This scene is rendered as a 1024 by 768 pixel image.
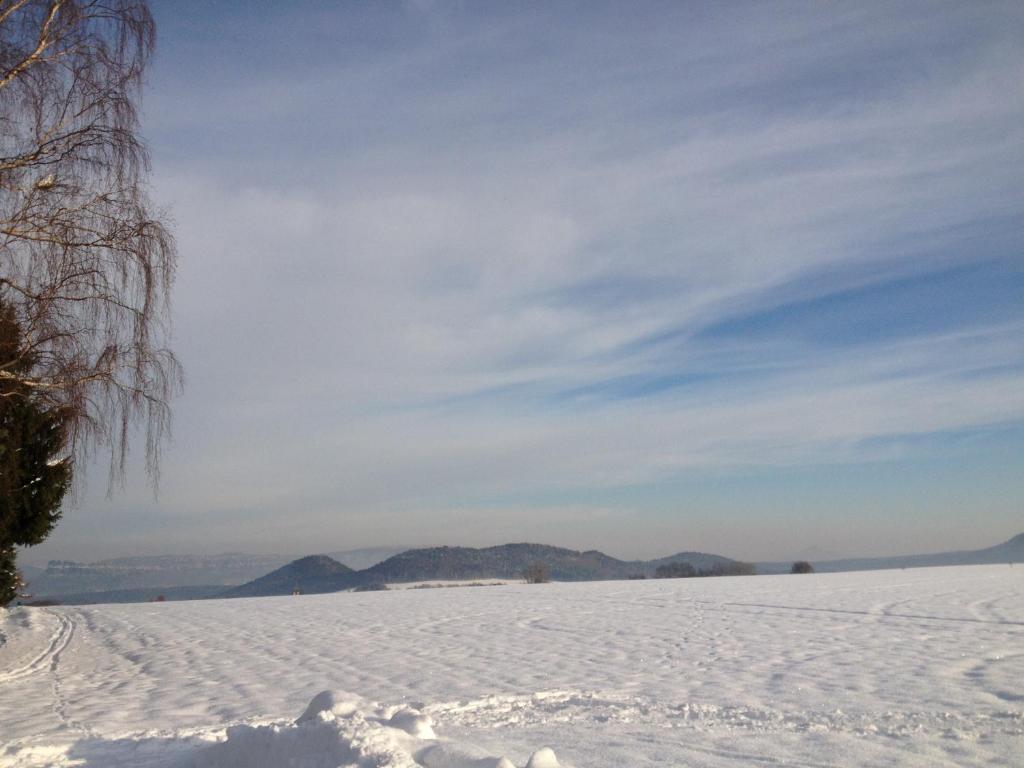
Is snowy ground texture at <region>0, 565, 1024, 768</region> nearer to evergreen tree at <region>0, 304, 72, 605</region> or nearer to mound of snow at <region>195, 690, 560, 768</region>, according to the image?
mound of snow at <region>195, 690, 560, 768</region>

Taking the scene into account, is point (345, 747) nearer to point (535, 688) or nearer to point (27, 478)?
point (535, 688)

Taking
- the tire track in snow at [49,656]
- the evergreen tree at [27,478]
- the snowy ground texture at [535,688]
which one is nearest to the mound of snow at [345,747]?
the snowy ground texture at [535,688]

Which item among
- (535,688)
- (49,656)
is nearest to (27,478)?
(49,656)

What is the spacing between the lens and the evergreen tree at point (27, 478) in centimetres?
1168

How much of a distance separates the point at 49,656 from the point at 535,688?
8.08m

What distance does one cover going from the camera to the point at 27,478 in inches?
513

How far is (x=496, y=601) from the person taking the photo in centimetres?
2025

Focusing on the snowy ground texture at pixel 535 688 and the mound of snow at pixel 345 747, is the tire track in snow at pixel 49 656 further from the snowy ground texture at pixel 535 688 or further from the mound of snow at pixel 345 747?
the mound of snow at pixel 345 747

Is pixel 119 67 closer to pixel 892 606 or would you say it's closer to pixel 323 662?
pixel 323 662

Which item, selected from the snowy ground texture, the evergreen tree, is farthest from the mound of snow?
the evergreen tree

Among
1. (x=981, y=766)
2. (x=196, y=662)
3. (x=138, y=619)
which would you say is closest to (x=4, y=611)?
(x=138, y=619)

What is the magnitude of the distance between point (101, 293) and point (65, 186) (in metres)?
1.12

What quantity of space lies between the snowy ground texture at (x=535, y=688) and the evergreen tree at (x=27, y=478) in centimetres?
170

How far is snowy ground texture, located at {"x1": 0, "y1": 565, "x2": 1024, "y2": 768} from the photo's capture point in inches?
213
